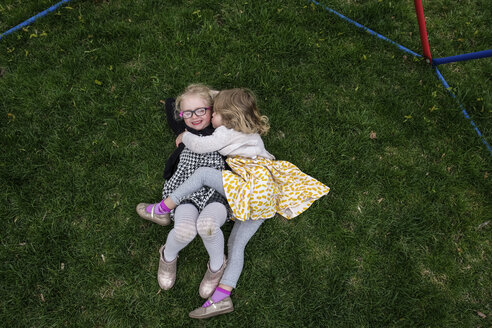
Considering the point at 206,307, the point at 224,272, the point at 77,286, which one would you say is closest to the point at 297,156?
the point at 224,272

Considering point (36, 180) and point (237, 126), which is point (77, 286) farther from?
point (237, 126)

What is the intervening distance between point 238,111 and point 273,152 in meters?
0.77

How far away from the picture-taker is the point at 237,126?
109 inches

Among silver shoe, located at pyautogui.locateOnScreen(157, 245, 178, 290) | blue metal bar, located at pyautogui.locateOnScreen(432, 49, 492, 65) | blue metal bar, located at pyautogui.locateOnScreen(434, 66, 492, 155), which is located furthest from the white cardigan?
blue metal bar, located at pyautogui.locateOnScreen(434, 66, 492, 155)

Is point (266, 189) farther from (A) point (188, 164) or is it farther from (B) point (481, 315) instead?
(B) point (481, 315)

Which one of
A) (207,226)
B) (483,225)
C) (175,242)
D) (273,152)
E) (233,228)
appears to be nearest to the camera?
(207,226)

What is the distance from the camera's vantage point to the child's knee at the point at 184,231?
2.51m

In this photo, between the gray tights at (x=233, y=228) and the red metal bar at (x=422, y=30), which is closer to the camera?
the gray tights at (x=233, y=228)

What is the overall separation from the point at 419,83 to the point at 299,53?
1.48 m

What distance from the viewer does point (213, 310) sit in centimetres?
266

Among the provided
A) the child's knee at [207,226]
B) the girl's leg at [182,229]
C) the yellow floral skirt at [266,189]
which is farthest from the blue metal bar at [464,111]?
the girl's leg at [182,229]

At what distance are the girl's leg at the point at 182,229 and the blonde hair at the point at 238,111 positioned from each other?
2.71 ft

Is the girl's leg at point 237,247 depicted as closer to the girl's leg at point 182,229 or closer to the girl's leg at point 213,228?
the girl's leg at point 213,228

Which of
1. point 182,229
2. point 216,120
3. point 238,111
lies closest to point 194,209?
point 182,229
